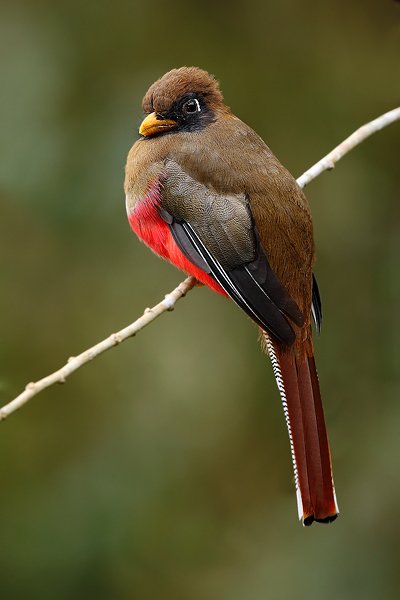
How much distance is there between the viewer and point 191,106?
17.4 ft

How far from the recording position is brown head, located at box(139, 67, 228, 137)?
206 inches

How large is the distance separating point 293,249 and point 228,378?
64.4 inches

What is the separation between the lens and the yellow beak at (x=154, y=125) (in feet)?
17.1

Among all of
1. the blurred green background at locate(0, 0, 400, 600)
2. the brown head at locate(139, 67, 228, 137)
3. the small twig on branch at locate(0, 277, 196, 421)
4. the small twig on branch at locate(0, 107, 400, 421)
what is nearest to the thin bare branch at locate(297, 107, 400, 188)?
the small twig on branch at locate(0, 107, 400, 421)

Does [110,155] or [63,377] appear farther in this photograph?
[110,155]

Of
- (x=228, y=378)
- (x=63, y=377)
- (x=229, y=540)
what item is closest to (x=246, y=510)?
(x=229, y=540)

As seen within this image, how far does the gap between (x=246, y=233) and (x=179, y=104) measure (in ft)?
2.60

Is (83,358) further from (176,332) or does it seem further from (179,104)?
(176,332)

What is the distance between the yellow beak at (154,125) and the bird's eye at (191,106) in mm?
95

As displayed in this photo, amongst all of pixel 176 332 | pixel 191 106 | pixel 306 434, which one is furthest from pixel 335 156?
pixel 176 332

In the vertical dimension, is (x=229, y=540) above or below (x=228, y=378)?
below

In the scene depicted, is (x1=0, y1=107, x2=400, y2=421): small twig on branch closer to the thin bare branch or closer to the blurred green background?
the thin bare branch

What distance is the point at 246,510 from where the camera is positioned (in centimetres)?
621
